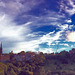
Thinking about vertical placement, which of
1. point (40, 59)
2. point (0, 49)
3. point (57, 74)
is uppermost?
point (0, 49)

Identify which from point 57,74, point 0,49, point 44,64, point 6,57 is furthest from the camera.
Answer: point 0,49

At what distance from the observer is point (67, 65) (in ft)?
192

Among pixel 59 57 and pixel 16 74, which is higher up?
pixel 59 57

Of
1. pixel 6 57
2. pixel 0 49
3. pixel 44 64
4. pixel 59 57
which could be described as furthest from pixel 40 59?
pixel 0 49

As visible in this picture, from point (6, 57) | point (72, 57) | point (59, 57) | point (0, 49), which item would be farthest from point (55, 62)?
point (0, 49)

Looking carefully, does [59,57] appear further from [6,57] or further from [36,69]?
[6,57]

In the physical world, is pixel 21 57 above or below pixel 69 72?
above

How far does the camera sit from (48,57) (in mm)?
66750

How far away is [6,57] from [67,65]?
2920 cm

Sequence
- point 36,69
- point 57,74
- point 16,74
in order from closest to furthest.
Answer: point 16,74 → point 57,74 → point 36,69

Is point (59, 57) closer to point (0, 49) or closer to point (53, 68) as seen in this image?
point (53, 68)

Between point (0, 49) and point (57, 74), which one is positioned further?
point (0, 49)

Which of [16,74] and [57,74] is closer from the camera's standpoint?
[16,74]

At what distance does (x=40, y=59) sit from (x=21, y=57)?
11224 mm
